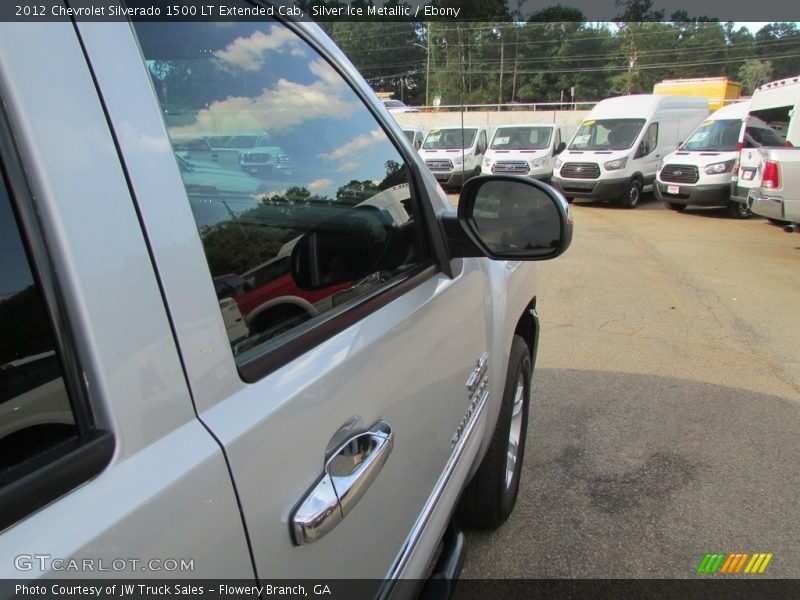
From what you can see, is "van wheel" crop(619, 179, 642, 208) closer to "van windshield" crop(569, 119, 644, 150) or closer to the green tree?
"van windshield" crop(569, 119, 644, 150)

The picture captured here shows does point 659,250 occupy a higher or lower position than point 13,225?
lower

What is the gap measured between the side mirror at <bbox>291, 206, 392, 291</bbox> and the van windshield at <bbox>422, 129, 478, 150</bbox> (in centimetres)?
1604

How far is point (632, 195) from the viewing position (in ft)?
44.1

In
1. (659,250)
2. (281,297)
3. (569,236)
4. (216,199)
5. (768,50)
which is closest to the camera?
(216,199)

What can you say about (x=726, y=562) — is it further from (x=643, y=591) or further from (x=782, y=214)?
(x=782, y=214)

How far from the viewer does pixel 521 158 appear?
15617 mm

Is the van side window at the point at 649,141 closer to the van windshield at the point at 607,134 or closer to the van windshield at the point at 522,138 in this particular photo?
the van windshield at the point at 607,134

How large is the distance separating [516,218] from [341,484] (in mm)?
898

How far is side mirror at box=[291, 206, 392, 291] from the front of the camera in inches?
49.2

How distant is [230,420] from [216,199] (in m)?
0.42

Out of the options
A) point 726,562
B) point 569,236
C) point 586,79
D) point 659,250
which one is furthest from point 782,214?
point 586,79

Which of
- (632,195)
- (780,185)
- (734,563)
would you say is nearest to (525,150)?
(632,195)

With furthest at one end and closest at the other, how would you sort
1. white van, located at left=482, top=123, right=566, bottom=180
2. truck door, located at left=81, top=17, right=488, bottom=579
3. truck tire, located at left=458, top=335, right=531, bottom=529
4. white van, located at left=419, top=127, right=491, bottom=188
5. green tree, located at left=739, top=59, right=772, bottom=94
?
green tree, located at left=739, top=59, right=772, bottom=94
white van, located at left=419, top=127, right=491, bottom=188
white van, located at left=482, top=123, right=566, bottom=180
truck tire, located at left=458, top=335, right=531, bottom=529
truck door, located at left=81, top=17, right=488, bottom=579

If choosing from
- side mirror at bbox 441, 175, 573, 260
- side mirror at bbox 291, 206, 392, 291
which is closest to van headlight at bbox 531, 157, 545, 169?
side mirror at bbox 441, 175, 573, 260
